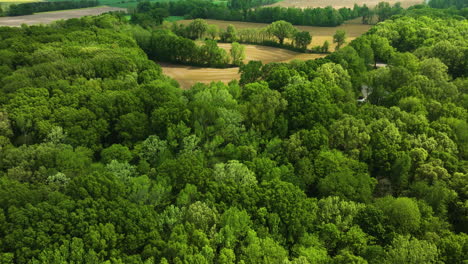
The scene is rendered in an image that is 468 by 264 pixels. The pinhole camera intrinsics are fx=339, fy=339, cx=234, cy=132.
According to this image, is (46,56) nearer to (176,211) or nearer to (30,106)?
(30,106)

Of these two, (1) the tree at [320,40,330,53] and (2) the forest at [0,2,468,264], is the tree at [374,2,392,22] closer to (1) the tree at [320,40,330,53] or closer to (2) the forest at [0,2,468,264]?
(1) the tree at [320,40,330,53]

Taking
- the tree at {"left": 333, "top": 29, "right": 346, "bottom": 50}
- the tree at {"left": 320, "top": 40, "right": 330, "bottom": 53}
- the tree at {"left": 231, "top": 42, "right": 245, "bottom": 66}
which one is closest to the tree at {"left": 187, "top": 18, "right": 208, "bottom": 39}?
the tree at {"left": 231, "top": 42, "right": 245, "bottom": 66}

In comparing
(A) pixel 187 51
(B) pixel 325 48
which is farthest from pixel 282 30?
(A) pixel 187 51

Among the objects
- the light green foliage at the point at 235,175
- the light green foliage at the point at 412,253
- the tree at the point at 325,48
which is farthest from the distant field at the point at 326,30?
the light green foliage at the point at 412,253

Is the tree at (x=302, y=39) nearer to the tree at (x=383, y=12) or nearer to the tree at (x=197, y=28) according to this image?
the tree at (x=197, y=28)

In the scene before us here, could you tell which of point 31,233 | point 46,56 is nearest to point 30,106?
point 46,56
